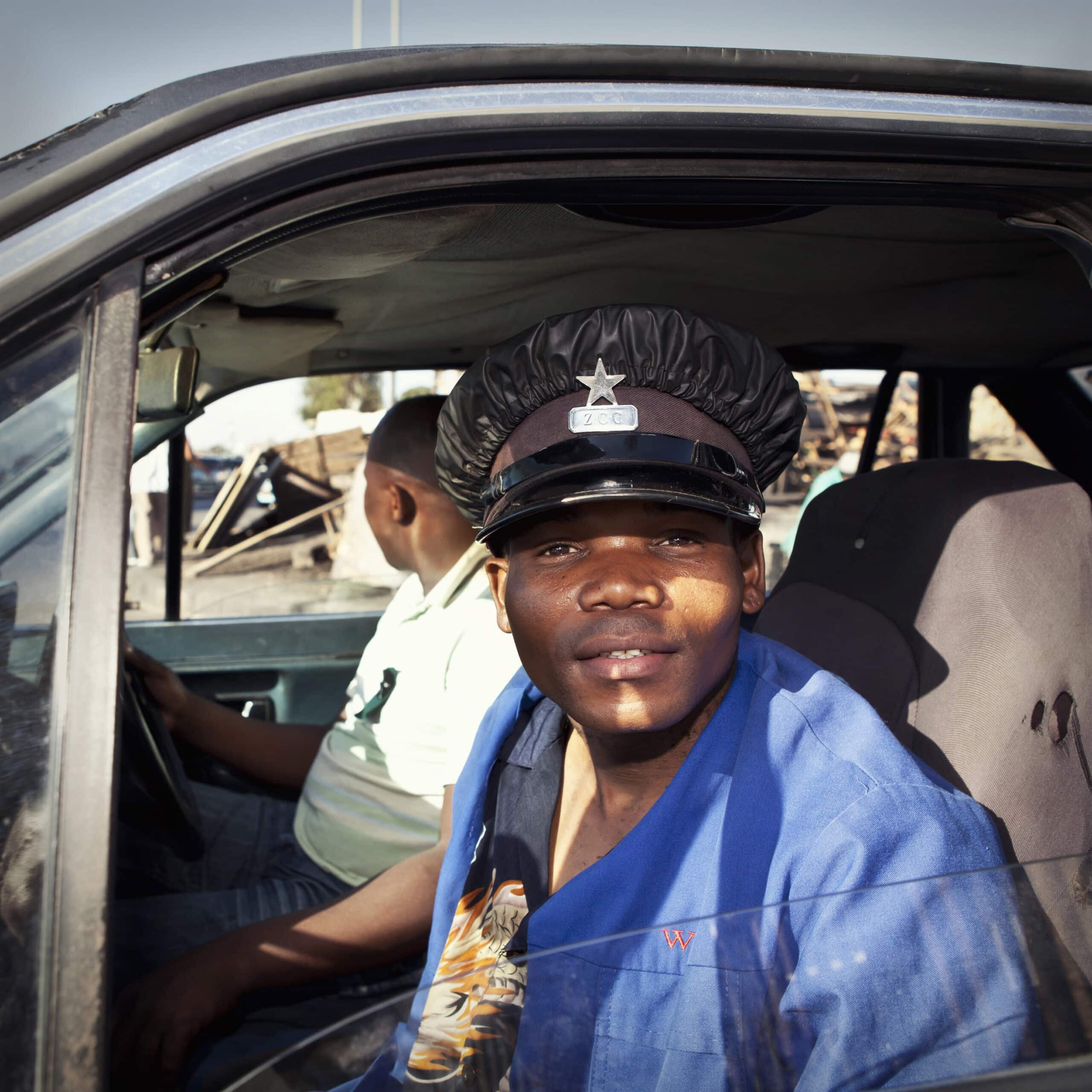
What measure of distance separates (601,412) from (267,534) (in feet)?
25.5

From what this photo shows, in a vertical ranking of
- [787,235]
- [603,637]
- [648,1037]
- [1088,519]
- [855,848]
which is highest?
[787,235]

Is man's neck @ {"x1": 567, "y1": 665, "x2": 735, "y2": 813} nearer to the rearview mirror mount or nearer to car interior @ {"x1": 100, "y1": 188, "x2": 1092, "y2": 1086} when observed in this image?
car interior @ {"x1": 100, "y1": 188, "x2": 1092, "y2": 1086}

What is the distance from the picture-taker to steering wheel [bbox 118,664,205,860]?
7.00ft

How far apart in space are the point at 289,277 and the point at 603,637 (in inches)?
36.7

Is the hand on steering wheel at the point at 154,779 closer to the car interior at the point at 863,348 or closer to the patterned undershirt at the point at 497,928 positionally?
the car interior at the point at 863,348

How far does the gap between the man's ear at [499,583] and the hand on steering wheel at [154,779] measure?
0.95m

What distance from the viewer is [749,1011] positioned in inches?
34.7

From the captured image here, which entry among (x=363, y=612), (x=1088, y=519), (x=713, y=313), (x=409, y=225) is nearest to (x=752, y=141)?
(x=409, y=225)

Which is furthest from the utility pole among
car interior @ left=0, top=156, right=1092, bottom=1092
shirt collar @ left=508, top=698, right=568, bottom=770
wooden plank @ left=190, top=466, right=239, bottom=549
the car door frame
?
wooden plank @ left=190, top=466, right=239, bottom=549

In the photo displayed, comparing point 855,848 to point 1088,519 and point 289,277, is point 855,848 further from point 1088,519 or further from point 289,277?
point 289,277

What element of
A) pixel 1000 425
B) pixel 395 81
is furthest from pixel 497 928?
pixel 1000 425

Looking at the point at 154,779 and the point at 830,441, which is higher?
the point at 830,441

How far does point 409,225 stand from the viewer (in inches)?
57.6

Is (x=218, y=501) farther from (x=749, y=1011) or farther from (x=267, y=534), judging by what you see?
(x=749, y=1011)
